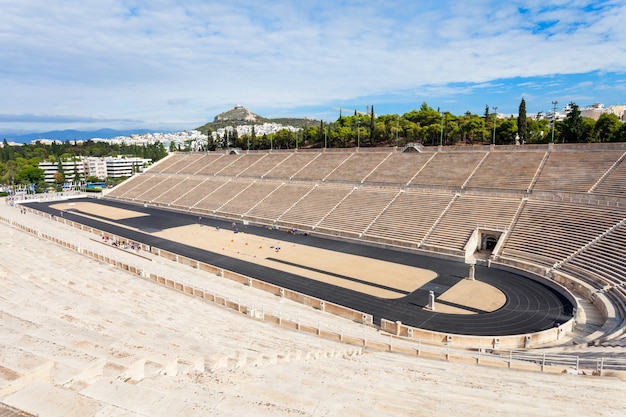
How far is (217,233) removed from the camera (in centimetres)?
4134

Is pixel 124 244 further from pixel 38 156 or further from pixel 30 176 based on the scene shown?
pixel 38 156

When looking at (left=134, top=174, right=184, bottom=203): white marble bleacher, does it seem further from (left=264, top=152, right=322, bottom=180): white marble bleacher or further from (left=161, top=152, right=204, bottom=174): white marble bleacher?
(left=264, top=152, right=322, bottom=180): white marble bleacher

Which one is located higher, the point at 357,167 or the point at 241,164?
the point at 241,164

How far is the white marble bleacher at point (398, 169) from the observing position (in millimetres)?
46188

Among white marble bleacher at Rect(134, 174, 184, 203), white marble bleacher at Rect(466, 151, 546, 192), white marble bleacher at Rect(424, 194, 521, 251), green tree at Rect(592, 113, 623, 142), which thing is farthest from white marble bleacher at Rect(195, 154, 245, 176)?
green tree at Rect(592, 113, 623, 142)

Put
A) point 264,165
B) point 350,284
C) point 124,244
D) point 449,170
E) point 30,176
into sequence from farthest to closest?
point 30,176, point 264,165, point 449,170, point 124,244, point 350,284

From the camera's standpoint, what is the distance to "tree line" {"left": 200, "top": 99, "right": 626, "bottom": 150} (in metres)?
52.5

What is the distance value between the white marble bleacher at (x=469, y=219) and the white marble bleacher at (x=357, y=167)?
15261 millimetres

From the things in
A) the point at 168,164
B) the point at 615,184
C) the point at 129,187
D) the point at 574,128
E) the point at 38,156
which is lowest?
the point at 129,187

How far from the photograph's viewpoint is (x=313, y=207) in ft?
150

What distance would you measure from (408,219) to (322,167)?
21.4m

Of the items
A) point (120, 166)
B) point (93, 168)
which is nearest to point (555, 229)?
point (120, 166)

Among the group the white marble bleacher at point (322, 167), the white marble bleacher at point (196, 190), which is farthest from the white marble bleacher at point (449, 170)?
the white marble bleacher at point (196, 190)

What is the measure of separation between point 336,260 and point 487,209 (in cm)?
A: 1601
